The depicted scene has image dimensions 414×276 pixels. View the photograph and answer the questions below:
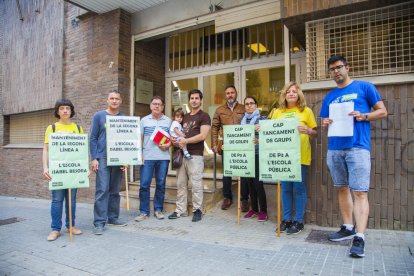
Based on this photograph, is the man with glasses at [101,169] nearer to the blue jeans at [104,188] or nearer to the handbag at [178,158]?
the blue jeans at [104,188]

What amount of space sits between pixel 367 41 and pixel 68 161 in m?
4.65

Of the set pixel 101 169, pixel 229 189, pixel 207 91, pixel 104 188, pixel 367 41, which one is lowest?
pixel 229 189

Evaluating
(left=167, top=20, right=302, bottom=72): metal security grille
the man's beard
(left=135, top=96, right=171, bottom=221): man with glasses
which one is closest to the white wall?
(left=167, top=20, right=302, bottom=72): metal security grille

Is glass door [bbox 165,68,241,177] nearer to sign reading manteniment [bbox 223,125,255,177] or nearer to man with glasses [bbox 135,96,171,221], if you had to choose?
man with glasses [bbox 135,96,171,221]

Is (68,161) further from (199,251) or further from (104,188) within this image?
(199,251)

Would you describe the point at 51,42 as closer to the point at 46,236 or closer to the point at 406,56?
the point at 46,236

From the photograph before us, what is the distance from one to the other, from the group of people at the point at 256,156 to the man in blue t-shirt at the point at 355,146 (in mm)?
10

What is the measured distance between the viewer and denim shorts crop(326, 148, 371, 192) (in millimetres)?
3719

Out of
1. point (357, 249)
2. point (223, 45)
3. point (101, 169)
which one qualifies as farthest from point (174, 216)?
point (223, 45)

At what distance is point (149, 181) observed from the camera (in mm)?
5590

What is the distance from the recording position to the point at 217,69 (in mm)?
7750

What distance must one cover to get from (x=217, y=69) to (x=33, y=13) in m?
7.06

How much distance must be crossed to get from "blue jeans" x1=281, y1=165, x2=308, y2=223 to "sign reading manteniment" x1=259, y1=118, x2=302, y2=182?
299 millimetres

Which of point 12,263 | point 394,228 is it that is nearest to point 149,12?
point 12,263
